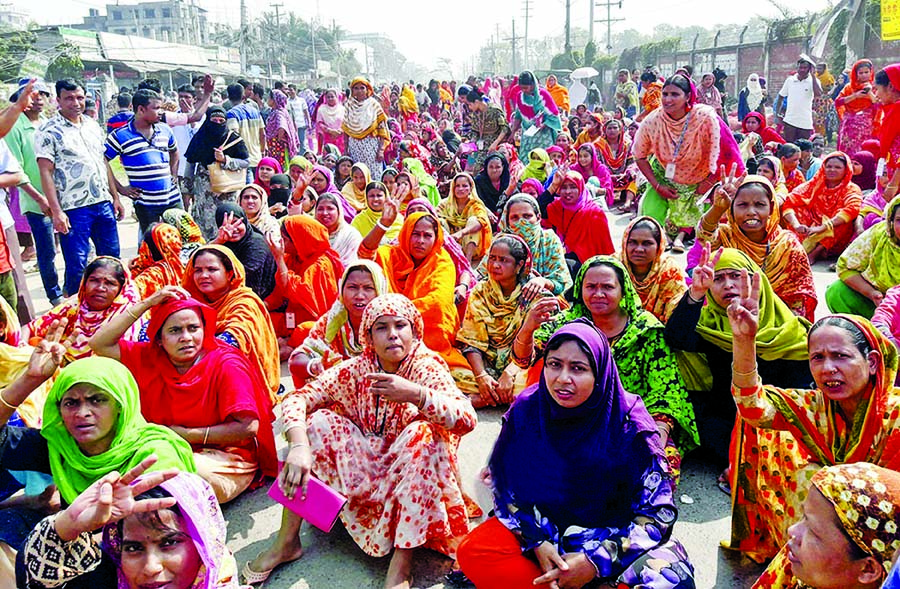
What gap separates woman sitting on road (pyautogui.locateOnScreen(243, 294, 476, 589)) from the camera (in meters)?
2.73

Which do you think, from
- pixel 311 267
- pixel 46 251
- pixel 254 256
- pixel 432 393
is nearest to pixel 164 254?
pixel 254 256

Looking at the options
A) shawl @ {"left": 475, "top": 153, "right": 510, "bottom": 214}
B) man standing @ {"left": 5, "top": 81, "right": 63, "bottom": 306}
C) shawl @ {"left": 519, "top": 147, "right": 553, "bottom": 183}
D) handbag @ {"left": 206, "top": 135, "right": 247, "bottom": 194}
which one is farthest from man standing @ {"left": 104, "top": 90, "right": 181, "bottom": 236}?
shawl @ {"left": 519, "top": 147, "right": 553, "bottom": 183}

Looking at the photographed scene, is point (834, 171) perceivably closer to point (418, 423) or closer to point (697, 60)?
point (418, 423)

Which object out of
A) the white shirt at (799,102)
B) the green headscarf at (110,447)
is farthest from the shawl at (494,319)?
the white shirt at (799,102)

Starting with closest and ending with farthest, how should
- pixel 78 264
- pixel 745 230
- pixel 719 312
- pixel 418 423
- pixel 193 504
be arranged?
pixel 193 504 < pixel 418 423 < pixel 719 312 < pixel 745 230 < pixel 78 264

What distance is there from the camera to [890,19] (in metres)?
12.5

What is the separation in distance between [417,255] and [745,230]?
2102 millimetres

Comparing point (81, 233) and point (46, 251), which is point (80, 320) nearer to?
point (81, 233)

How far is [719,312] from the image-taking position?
10.8 ft

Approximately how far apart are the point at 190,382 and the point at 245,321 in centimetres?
66

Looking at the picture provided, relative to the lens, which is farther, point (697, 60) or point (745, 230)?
point (697, 60)

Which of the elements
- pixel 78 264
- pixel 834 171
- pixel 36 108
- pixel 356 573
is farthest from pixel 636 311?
pixel 36 108

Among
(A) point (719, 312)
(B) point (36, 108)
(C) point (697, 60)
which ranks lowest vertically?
(A) point (719, 312)

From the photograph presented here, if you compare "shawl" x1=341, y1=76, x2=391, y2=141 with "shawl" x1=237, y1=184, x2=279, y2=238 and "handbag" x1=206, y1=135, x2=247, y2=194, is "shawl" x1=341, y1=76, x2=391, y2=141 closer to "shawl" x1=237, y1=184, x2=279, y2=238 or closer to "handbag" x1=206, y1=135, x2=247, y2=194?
"handbag" x1=206, y1=135, x2=247, y2=194
